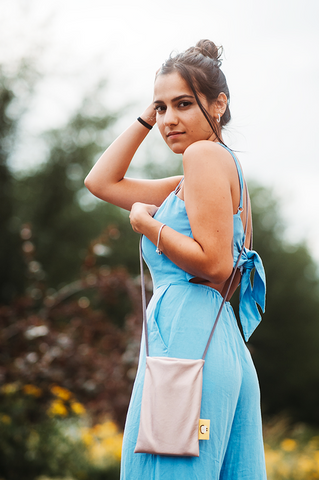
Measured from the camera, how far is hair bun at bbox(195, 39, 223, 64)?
5.09ft

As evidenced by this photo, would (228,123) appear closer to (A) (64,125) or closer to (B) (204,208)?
(B) (204,208)

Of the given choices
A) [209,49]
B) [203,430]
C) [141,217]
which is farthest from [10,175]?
[203,430]

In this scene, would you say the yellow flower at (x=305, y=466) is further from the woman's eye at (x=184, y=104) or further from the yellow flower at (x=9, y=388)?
the woman's eye at (x=184, y=104)

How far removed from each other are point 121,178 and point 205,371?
0.87 m

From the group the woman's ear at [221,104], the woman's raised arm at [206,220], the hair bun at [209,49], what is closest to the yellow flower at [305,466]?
the woman's raised arm at [206,220]

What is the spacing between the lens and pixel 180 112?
1445 millimetres

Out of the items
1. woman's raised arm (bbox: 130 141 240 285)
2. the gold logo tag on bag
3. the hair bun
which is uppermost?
the hair bun

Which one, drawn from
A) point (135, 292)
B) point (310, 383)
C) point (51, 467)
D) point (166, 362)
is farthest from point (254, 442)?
point (310, 383)

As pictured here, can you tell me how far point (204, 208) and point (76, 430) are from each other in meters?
3.43

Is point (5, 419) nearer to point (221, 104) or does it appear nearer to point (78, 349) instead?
point (78, 349)

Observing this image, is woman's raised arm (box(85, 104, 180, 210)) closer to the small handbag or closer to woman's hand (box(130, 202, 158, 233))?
woman's hand (box(130, 202, 158, 233))

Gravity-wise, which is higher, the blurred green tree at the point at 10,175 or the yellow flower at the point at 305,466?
the blurred green tree at the point at 10,175

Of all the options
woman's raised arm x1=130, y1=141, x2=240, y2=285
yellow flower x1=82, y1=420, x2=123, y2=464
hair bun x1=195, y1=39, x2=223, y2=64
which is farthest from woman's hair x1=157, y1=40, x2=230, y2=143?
yellow flower x1=82, y1=420, x2=123, y2=464

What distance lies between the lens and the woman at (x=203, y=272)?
1.25 m
